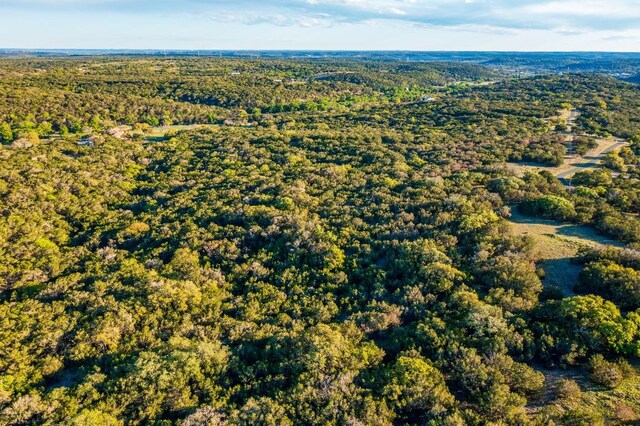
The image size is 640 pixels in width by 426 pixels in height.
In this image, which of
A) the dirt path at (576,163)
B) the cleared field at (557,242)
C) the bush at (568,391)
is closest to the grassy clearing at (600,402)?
the bush at (568,391)

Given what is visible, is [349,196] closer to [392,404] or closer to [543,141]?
[392,404]

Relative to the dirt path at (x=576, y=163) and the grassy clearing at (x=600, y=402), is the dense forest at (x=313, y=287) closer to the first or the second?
the grassy clearing at (x=600, y=402)

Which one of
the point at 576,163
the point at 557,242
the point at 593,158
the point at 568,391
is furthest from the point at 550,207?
the point at 593,158

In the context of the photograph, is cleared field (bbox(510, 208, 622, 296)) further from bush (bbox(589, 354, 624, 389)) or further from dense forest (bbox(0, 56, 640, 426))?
bush (bbox(589, 354, 624, 389))

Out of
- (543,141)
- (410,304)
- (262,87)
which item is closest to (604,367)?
(410,304)

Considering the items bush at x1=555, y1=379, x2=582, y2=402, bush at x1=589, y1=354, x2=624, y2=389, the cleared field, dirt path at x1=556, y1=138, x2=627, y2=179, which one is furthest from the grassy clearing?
Answer: dirt path at x1=556, y1=138, x2=627, y2=179

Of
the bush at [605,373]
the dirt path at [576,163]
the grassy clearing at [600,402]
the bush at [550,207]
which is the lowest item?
the grassy clearing at [600,402]

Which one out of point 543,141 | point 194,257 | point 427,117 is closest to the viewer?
point 194,257

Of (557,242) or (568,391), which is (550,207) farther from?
(568,391)
